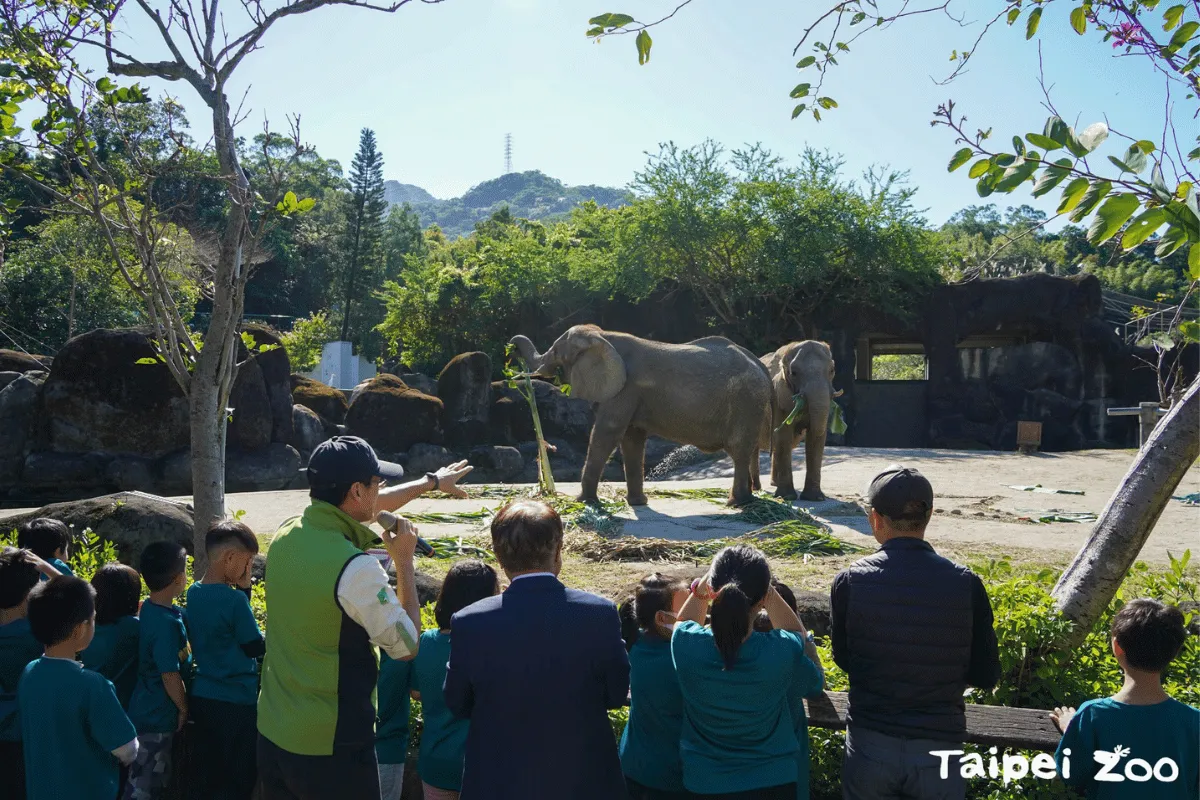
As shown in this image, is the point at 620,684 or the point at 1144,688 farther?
the point at 1144,688

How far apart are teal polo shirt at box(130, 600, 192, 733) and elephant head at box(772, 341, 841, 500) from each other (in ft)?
33.4

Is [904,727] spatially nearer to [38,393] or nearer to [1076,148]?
[1076,148]

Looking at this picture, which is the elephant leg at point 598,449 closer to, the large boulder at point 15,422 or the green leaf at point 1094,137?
the green leaf at point 1094,137

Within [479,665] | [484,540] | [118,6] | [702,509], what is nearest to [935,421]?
[702,509]

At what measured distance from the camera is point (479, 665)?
2.69 m

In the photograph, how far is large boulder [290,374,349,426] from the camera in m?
23.8

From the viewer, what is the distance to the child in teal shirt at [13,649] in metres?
3.58

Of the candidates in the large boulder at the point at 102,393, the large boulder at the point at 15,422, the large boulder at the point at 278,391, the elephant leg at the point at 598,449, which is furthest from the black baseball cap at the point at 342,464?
the large boulder at the point at 278,391

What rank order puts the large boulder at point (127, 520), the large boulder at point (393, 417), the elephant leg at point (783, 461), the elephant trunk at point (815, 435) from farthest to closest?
the large boulder at point (393, 417)
the elephant leg at point (783, 461)
the elephant trunk at point (815, 435)
the large boulder at point (127, 520)

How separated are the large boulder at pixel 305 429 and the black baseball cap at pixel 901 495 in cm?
1962

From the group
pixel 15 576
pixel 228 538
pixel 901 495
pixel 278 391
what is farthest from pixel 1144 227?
pixel 278 391

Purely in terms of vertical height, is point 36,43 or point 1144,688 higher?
point 36,43

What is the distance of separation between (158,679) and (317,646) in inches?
46.8

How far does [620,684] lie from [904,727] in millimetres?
982
